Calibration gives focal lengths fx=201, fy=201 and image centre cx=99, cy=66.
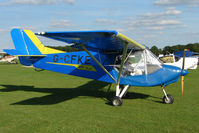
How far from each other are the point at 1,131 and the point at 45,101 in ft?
10.9

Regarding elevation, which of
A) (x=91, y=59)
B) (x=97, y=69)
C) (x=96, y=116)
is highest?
(x=91, y=59)

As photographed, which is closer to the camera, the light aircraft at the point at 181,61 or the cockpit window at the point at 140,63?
the cockpit window at the point at 140,63

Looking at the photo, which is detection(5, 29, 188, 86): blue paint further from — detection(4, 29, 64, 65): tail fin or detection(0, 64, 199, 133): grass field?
detection(0, 64, 199, 133): grass field

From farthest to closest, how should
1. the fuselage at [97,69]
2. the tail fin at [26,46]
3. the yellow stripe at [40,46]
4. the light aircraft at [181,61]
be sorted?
the light aircraft at [181,61]
the yellow stripe at [40,46]
the tail fin at [26,46]
the fuselage at [97,69]

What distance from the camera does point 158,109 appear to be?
Answer: 687cm


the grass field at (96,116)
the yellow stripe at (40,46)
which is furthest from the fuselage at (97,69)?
the grass field at (96,116)

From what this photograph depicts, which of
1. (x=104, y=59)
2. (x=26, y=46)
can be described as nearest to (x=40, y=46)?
(x=26, y=46)

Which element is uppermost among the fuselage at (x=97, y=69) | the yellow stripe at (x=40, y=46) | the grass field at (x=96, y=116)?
the yellow stripe at (x=40, y=46)

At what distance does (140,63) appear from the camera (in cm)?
768

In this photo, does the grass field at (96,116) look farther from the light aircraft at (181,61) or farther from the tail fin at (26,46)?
the light aircraft at (181,61)

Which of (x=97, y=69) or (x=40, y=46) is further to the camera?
(x=40, y=46)

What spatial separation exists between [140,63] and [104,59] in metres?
1.55

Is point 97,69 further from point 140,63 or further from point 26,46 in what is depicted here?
point 26,46

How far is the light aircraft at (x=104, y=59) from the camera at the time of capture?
21.2 feet
